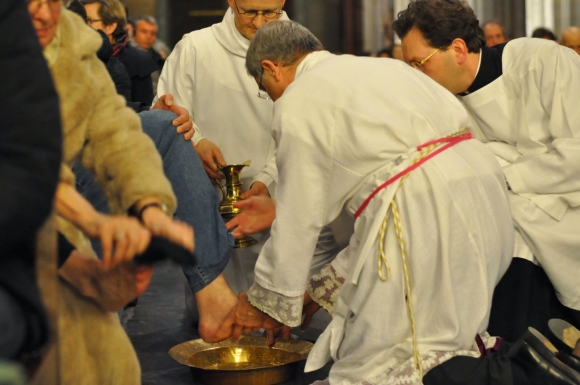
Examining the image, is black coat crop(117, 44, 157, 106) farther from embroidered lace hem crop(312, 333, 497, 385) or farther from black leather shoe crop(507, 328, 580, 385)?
black leather shoe crop(507, 328, 580, 385)

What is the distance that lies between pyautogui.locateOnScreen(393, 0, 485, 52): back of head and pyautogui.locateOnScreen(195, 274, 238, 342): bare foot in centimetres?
171

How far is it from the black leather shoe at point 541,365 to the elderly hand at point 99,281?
5.74 ft

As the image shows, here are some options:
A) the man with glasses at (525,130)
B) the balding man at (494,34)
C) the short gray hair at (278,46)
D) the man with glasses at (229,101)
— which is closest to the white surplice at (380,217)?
the short gray hair at (278,46)

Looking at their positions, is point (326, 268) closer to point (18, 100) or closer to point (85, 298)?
point (85, 298)

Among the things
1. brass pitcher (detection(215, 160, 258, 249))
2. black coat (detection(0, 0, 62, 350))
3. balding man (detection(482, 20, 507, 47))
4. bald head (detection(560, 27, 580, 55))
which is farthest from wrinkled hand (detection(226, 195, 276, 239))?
balding man (detection(482, 20, 507, 47))

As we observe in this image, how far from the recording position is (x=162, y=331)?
17.0 feet

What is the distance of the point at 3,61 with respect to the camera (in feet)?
6.31

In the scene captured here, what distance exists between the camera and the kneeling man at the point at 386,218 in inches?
140

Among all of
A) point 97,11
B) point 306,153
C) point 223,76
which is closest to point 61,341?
point 306,153

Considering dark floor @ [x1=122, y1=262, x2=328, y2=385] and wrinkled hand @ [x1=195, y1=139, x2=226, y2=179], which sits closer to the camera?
dark floor @ [x1=122, y1=262, x2=328, y2=385]

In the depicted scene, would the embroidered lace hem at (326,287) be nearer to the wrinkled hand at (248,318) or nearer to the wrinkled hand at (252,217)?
the wrinkled hand at (248,318)

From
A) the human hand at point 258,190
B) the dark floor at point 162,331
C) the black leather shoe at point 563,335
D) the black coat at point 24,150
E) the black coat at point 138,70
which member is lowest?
the dark floor at point 162,331

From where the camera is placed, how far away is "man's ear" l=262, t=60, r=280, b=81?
4.07 m

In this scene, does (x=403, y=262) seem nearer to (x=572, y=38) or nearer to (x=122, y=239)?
(x=122, y=239)
